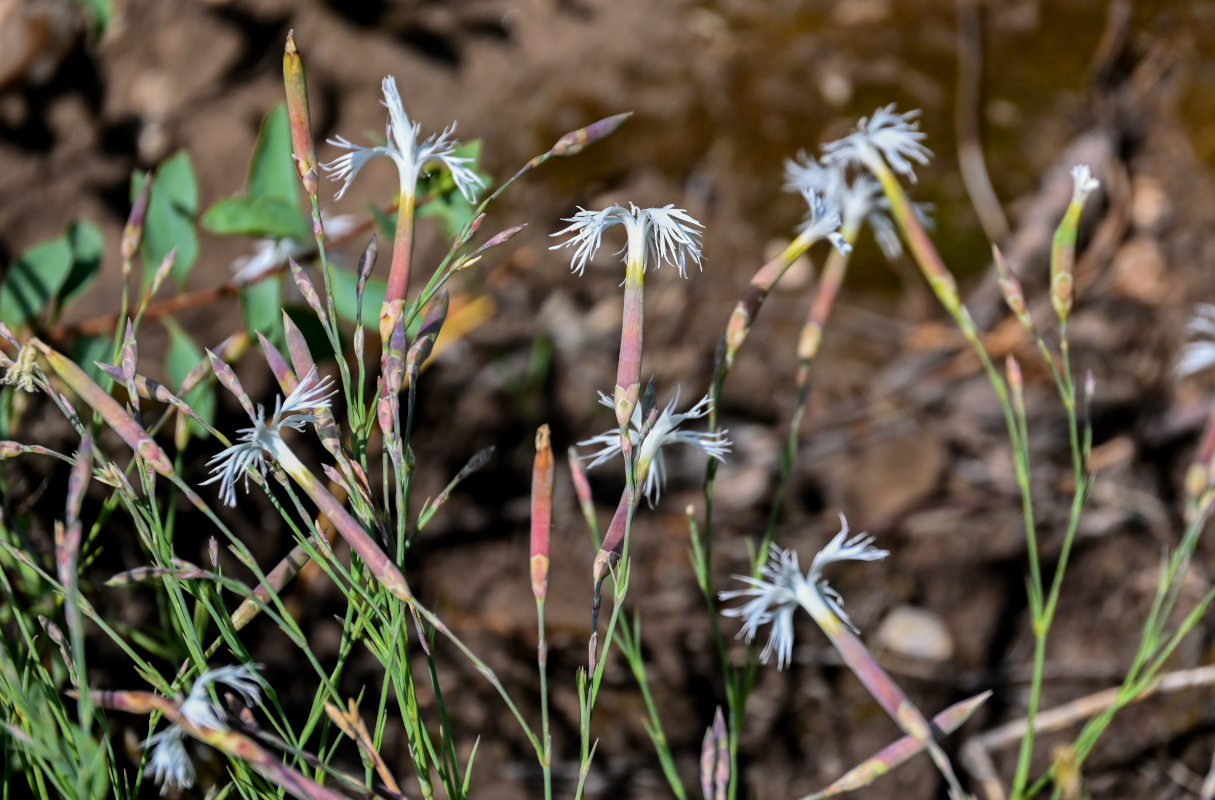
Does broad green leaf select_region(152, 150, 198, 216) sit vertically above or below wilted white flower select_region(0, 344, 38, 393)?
below

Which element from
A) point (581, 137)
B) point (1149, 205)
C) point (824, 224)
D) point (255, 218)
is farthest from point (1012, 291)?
point (1149, 205)

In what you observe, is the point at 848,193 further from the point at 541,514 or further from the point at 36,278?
the point at 36,278

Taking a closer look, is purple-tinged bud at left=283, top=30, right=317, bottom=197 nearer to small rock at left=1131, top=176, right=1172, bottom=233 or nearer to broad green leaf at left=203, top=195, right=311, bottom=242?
broad green leaf at left=203, top=195, right=311, bottom=242

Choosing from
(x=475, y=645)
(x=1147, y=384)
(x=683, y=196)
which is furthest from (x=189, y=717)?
(x=1147, y=384)

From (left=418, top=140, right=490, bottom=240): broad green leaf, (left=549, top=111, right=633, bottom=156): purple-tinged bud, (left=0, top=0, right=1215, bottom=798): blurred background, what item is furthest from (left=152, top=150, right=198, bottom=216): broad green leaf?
(left=549, top=111, right=633, bottom=156): purple-tinged bud

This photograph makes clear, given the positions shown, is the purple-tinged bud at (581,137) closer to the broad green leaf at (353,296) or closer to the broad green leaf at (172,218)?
the broad green leaf at (353,296)

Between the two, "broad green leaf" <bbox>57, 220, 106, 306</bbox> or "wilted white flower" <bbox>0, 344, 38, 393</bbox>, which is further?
"broad green leaf" <bbox>57, 220, 106, 306</bbox>
